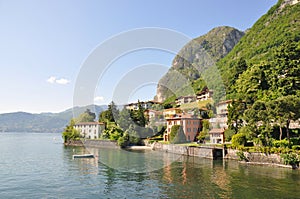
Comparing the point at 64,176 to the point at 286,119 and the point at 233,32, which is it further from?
the point at 233,32

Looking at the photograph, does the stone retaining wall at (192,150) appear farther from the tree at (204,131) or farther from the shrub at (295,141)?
the shrub at (295,141)

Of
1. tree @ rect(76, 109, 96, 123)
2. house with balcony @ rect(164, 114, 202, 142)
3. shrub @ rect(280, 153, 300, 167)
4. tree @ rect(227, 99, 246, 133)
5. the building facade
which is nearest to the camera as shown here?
shrub @ rect(280, 153, 300, 167)

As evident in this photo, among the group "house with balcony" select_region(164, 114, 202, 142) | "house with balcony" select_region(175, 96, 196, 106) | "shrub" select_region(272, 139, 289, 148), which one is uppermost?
"house with balcony" select_region(175, 96, 196, 106)

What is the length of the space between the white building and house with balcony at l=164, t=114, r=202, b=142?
27.2 meters

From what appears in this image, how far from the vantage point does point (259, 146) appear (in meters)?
32.8

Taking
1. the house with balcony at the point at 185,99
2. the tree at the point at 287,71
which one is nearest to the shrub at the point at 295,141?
the tree at the point at 287,71

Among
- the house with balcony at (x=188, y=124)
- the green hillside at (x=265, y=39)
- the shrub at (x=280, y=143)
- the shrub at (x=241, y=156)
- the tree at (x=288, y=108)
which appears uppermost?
the green hillside at (x=265, y=39)

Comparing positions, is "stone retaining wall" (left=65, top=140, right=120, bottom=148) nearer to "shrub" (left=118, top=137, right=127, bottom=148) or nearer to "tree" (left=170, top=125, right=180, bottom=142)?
"shrub" (left=118, top=137, right=127, bottom=148)

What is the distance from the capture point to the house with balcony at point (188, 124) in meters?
50.2

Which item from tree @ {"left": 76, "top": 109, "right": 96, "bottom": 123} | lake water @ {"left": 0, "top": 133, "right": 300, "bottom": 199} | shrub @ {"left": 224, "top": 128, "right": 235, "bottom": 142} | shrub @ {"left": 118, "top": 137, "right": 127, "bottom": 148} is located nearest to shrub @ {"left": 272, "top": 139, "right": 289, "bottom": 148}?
lake water @ {"left": 0, "top": 133, "right": 300, "bottom": 199}

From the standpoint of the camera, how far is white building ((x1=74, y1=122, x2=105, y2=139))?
2899 inches

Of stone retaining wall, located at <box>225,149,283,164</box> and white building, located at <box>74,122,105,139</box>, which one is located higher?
white building, located at <box>74,122,105,139</box>

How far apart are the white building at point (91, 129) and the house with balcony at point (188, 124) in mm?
27238

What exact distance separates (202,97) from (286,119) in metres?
53.5
